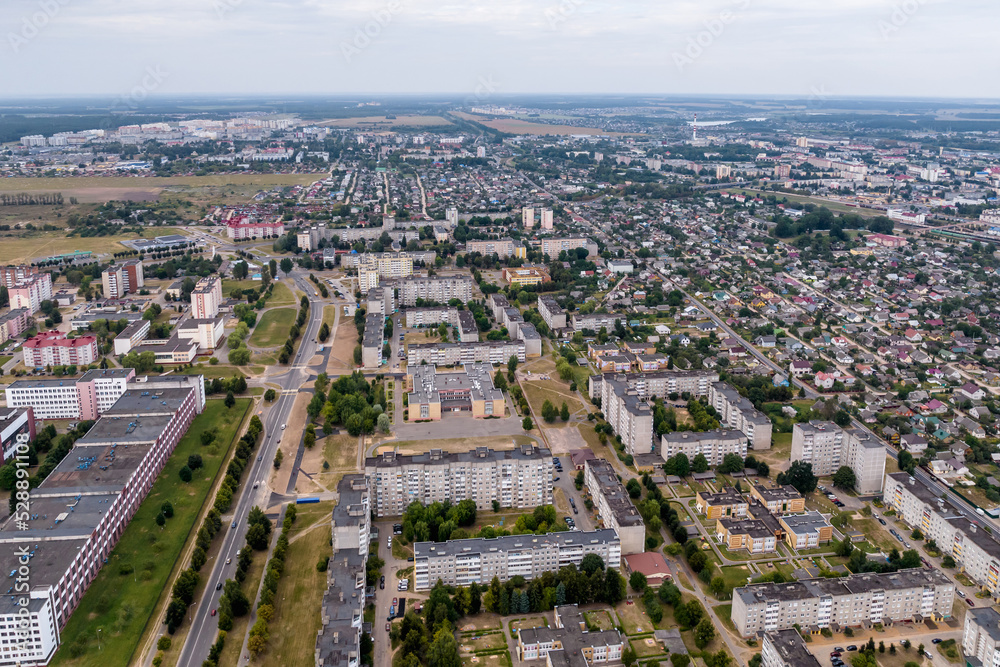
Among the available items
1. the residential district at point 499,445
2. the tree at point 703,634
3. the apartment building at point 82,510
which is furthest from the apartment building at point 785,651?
the apartment building at point 82,510

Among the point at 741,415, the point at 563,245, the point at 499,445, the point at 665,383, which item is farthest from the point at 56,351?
the point at 563,245

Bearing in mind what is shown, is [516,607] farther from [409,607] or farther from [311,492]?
[311,492]

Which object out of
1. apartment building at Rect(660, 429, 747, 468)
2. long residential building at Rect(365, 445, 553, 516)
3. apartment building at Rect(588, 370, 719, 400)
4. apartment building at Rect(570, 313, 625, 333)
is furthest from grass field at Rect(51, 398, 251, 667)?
apartment building at Rect(570, 313, 625, 333)

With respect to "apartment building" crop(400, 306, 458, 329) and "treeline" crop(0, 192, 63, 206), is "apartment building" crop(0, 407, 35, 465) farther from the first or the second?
"treeline" crop(0, 192, 63, 206)

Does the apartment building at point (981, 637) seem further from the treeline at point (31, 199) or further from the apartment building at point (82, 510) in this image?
the treeline at point (31, 199)

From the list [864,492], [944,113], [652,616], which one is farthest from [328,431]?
[944,113]

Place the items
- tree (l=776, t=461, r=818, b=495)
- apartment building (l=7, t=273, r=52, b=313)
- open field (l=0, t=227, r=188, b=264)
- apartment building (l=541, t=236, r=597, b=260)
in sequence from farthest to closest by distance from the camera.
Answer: apartment building (l=541, t=236, r=597, b=260) < open field (l=0, t=227, r=188, b=264) < apartment building (l=7, t=273, r=52, b=313) < tree (l=776, t=461, r=818, b=495)

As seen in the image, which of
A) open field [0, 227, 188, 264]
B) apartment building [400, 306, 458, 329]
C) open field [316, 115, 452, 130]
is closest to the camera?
apartment building [400, 306, 458, 329]
